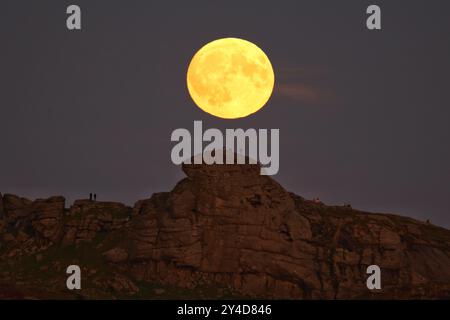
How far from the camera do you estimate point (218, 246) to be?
159750mm

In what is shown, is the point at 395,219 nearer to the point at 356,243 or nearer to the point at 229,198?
the point at 356,243

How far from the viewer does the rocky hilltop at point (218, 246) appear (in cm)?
15675

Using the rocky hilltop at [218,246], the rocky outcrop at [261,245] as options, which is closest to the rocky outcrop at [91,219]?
the rocky hilltop at [218,246]

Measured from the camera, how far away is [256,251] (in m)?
159

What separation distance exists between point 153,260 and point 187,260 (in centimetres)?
450

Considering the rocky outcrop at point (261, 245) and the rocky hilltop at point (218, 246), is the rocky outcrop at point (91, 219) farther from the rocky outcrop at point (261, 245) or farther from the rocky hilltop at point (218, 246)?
the rocky outcrop at point (261, 245)

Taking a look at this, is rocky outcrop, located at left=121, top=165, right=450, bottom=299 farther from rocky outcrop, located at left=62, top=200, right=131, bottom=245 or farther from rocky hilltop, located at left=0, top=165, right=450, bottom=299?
rocky outcrop, located at left=62, top=200, right=131, bottom=245

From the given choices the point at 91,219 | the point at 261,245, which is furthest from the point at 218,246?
the point at 91,219

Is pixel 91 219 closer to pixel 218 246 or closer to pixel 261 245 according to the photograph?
pixel 218 246

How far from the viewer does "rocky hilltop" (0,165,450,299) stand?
156750 mm

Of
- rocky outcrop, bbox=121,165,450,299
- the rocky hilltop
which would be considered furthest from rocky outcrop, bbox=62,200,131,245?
rocky outcrop, bbox=121,165,450,299

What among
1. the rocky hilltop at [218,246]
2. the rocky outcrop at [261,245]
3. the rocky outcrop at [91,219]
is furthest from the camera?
the rocky outcrop at [91,219]
